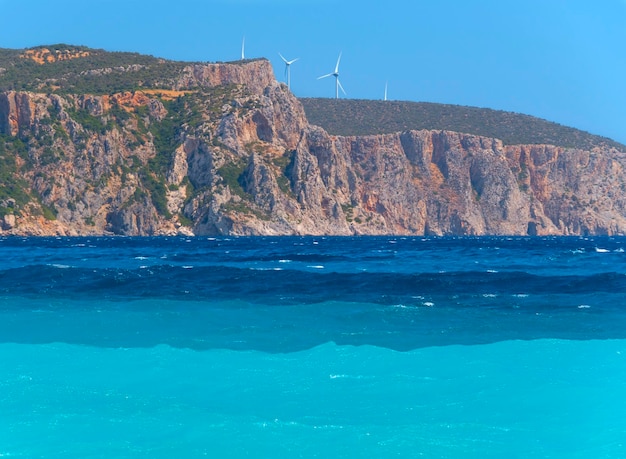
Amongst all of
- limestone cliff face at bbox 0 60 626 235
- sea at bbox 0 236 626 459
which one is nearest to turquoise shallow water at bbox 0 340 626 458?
sea at bbox 0 236 626 459

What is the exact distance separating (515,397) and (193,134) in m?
136

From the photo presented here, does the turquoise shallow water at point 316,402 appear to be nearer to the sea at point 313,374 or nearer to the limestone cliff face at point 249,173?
the sea at point 313,374

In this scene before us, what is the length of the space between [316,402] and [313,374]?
6.44 ft

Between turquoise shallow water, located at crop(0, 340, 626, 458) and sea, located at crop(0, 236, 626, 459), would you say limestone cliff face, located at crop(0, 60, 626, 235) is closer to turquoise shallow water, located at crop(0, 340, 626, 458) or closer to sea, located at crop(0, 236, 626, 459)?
sea, located at crop(0, 236, 626, 459)

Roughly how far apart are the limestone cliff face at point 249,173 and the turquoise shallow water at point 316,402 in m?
111

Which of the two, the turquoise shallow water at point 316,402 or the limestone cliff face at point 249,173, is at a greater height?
the limestone cliff face at point 249,173

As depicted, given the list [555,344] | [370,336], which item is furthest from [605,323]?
[370,336]

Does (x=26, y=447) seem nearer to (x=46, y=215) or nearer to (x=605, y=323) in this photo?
(x=605, y=323)

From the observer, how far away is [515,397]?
1652cm

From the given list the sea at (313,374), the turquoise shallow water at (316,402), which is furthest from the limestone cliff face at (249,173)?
the turquoise shallow water at (316,402)

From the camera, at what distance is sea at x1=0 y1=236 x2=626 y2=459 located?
14180 millimetres

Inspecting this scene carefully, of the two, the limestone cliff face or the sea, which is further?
the limestone cliff face

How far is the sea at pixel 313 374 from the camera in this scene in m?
14.2

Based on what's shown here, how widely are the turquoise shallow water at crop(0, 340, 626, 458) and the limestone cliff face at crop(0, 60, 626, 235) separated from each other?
11149 centimetres
